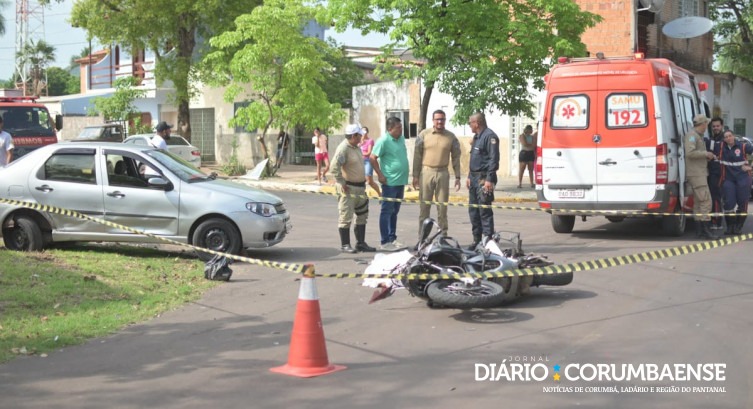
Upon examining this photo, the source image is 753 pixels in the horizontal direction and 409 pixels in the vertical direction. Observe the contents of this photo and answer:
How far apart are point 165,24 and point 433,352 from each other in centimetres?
2976

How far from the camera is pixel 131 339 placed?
303 inches

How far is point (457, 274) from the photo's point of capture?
800 centimetres

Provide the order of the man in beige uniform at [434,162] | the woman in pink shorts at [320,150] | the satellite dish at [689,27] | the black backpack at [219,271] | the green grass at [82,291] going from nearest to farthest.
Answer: the green grass at [82,291] < the black backpack at [219,271] < the man in beige uniform at [434,162] < the satellite dish at [689,27] < the woman in pink shorts at [320,150]

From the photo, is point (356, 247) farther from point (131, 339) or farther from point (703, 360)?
point (703, 360)

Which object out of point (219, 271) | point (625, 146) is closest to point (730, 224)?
point (625, 146)

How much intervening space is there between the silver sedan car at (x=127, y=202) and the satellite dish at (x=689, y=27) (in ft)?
64.5

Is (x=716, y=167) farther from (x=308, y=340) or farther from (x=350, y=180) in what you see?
(x=308, y=340)

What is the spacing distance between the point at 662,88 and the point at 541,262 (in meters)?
5.52

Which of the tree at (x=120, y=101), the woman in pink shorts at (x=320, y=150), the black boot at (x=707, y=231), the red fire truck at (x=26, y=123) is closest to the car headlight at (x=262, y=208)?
the black boot at (x=707, y=231)

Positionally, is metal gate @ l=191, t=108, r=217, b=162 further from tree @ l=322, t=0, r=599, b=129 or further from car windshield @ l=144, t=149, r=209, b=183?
car windshield @ l=144, t=149, r=209, b=183

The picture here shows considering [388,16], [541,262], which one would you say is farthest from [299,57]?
[541,262]

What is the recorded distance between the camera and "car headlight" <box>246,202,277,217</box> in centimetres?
1159

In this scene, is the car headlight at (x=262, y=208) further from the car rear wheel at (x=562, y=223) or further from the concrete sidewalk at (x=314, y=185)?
the concrete sidewalk at (x=314, y=185)

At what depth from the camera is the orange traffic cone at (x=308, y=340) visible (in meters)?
6.35
